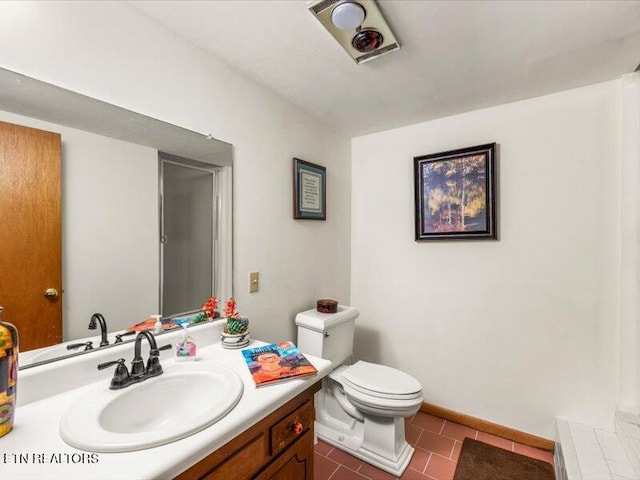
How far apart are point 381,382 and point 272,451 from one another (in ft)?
3.00

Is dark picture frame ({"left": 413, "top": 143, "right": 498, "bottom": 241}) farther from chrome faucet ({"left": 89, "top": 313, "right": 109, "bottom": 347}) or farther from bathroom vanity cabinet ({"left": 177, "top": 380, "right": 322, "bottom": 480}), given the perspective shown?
chrome faucet ({"left": 89, "top": 313, "right": 109, "bottom": 347})

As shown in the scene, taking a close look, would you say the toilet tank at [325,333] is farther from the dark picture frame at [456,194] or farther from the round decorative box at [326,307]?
the dark picture frame at [456,194]

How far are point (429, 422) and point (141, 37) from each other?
2680 millimetres

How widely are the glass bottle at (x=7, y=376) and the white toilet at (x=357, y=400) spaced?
1.32 m

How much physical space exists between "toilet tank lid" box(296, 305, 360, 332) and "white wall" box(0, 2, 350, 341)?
10cm

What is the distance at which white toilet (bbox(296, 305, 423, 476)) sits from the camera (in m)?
1.63

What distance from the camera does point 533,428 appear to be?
1858mm

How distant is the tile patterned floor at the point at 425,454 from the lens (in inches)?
64.6

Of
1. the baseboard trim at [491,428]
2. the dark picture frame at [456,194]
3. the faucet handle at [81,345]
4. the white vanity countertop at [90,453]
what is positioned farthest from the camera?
the dark picture frame at [456,194]

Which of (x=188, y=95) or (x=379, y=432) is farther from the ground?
(x=188, y=95)

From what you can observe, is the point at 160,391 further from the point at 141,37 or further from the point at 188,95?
the point at 141,37

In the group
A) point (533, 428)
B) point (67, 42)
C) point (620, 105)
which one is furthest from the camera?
point (533, 428)

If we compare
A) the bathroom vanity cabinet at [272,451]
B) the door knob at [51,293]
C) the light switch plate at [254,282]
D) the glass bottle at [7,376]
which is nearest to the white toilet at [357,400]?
the light switch plate at [254,282]

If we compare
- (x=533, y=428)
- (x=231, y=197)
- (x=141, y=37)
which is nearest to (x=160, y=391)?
(x=231, y=197)
